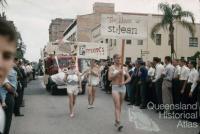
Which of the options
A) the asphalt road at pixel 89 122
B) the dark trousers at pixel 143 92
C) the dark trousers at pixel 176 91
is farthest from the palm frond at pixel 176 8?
the dark trousers at pixel 176 91

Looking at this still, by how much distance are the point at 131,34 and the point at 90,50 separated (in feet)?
38.7

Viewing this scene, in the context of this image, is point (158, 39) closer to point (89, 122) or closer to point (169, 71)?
point (169, 71)

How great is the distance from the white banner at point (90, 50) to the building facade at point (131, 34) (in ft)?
2.50

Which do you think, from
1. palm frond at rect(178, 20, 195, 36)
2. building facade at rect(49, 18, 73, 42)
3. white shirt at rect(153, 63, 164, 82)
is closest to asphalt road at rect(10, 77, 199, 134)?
white shirt at rect(153, 63, 164, 82)

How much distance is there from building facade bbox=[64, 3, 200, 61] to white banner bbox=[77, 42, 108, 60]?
762 mm

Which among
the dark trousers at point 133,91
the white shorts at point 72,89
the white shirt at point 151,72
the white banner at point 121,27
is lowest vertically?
the dark trousers at point 133,91

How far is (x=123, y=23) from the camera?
499 inches

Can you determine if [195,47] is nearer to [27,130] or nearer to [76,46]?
[76,46]

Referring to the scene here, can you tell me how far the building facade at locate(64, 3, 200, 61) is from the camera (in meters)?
12.6

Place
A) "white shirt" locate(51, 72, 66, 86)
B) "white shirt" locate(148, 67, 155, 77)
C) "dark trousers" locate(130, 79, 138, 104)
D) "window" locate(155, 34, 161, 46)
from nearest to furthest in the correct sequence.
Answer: "white shirt" locate(148, 67, 155, 77)
"dark trousers" locate(130, 79, 138, 104)
"white shirt" locate(51, 72, 66, 86)
"window" locate(155, 34, 161, 46)

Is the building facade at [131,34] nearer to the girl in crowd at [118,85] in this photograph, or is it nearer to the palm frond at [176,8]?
the girl in crowd at [118,85]

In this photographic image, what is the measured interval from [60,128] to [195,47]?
2179 inches

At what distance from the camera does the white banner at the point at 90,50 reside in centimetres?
2380

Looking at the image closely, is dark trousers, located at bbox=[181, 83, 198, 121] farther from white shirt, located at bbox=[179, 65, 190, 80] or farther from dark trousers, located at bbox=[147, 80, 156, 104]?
dark trousers, located at bbox=[147, 80, 156, 104]
